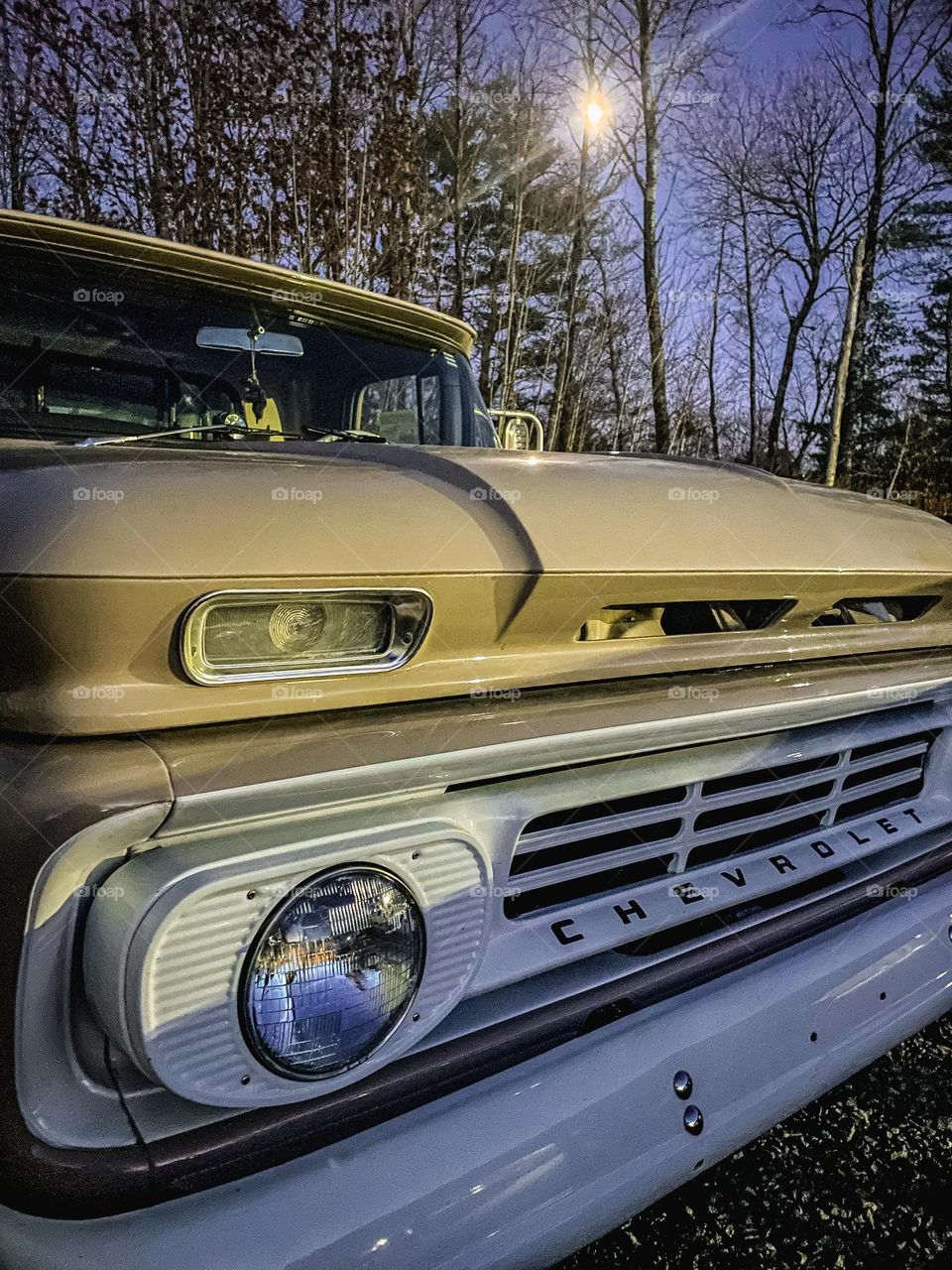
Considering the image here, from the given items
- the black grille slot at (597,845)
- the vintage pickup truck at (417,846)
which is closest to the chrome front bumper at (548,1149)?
the vintage pickup truck at (417,846)

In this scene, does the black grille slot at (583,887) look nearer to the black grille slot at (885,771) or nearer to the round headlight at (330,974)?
the round headlight at (330,974)

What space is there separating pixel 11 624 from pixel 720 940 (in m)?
1.10

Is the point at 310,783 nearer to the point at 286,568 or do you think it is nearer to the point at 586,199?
the point at 286,568

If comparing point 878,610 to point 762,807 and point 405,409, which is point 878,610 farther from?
point 405,409

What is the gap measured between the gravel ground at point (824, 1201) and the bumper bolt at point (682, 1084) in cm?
37

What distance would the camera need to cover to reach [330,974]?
96 centimetres

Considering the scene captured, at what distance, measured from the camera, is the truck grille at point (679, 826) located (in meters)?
1.25

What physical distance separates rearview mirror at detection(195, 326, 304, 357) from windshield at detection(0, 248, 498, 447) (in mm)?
11

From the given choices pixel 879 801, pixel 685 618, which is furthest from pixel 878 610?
pixel 685 618

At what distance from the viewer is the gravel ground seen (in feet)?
4.69

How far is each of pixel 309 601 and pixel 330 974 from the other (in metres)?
0.42

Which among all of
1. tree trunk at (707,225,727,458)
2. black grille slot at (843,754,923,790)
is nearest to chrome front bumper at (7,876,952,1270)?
black grille slot at (843,754,923,790)

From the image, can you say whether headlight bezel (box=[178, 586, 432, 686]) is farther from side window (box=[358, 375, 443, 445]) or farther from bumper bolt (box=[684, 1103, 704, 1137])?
side window (box=[358, 375, 443, 445])

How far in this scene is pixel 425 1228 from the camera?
94 centimetres
